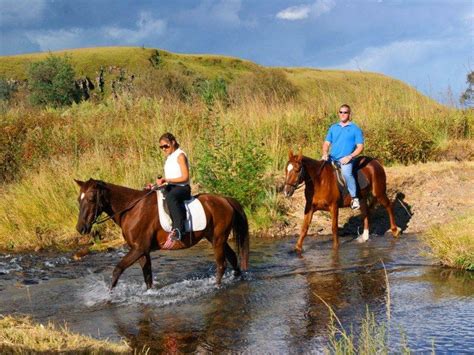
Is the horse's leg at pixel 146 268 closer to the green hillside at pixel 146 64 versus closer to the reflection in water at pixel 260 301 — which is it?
the reflection in water at pixel 260 301

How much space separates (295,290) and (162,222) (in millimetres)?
2217

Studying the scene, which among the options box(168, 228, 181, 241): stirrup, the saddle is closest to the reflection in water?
box(168, 228, 181, 241): stirrup

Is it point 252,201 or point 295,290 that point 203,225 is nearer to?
point 295,290

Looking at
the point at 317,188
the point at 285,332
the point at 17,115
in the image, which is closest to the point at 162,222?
the point at 285,332

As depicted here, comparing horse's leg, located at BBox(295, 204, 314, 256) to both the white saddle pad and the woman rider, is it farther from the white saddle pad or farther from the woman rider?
the woman rider

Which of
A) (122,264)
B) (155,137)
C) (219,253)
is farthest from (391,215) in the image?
(155,137)

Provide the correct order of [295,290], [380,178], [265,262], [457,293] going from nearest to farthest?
[457,293], [295,290], [265,262], [380,178]

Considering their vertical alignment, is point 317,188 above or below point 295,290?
above

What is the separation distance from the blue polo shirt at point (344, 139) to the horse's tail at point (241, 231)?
11.5 feet

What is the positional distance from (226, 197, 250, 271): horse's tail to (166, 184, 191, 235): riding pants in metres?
1.01

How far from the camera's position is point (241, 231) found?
9.49 meters

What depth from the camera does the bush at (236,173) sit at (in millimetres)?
13445

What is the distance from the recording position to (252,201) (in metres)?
13.8

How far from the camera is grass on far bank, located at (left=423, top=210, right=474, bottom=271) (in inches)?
362
